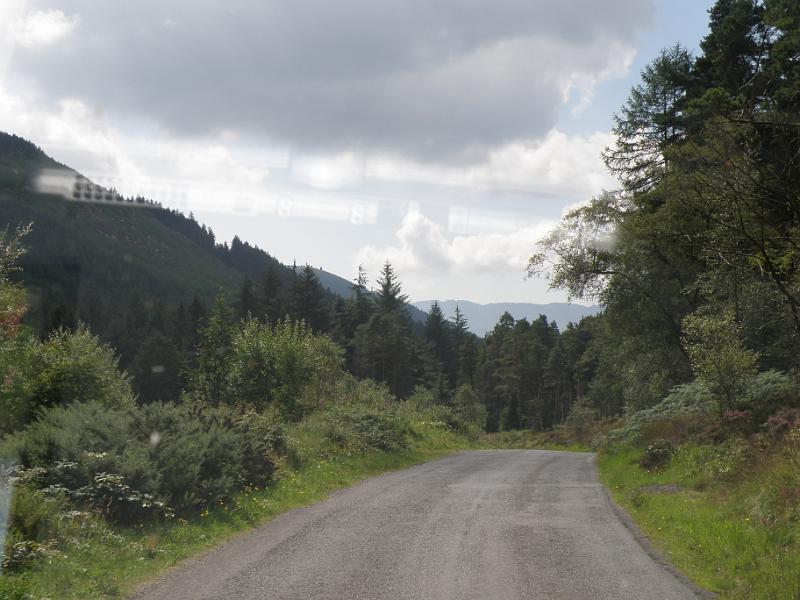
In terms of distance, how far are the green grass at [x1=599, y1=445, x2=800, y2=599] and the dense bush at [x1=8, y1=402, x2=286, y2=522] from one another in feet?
27.3

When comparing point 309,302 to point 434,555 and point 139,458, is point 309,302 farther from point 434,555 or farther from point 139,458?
point 434,555

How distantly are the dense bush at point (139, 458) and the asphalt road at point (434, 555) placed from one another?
163cm

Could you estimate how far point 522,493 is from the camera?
52.9ft

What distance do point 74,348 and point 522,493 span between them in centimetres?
1683

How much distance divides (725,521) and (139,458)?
33.1 feet

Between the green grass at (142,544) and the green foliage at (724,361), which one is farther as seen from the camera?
the green foliage at (724,361)

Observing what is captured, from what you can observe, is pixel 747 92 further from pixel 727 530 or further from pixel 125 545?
pixel 125 545

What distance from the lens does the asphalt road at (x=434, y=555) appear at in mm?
8066

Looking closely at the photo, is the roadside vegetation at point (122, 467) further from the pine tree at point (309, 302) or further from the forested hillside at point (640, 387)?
the pine tree at point (309, 302)

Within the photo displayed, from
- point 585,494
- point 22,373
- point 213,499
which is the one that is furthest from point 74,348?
point 585,494

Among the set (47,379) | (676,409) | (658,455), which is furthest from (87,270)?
(658,455)

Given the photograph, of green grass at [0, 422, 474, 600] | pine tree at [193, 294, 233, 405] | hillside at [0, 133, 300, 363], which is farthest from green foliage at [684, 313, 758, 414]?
hillside at [0, 133, 300, 363]

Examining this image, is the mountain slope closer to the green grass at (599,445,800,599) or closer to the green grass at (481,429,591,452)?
the green grass at (481,429,591,452)

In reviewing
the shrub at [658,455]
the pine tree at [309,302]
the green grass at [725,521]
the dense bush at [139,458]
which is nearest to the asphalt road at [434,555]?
the green grass at [725,521]
